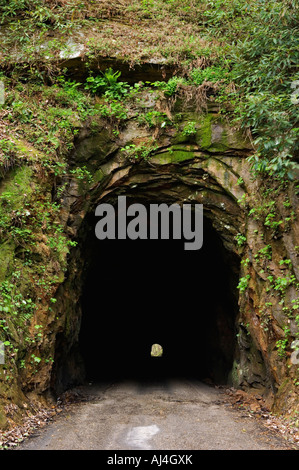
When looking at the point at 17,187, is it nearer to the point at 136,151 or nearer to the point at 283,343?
the point at 136,151

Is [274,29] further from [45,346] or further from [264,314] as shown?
[45,346]

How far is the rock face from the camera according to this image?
275 inches

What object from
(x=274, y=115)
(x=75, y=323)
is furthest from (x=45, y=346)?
(x=274, y=115)

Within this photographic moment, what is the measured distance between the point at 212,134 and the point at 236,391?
258 inches

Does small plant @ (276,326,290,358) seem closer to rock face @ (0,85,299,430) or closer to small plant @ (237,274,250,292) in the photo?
rock face @ (0,85,299,430)

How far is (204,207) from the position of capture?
955 cm

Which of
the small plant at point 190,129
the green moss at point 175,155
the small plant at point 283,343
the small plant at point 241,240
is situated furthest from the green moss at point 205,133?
the small plant at point 283,343

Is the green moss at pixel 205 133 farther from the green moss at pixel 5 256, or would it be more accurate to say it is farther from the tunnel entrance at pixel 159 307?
the green moss at pixel 5 256

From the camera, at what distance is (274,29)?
7.26 metres

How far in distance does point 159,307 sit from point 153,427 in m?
14.3

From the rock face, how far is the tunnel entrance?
105 cm

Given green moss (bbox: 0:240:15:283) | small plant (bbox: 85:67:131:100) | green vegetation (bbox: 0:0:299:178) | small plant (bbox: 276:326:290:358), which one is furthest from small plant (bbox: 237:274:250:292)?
small plant (bbox: 85:67:131:100)

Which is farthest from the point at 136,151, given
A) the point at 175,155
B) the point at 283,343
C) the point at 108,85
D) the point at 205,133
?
the point at 283,343

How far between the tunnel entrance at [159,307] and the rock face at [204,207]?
1.05 m
